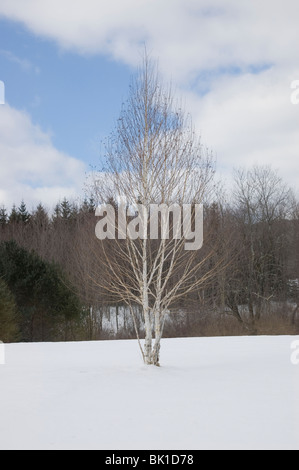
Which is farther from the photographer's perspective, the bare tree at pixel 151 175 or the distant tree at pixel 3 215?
the distant tree at pixel 3 215

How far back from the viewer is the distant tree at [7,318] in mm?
16703

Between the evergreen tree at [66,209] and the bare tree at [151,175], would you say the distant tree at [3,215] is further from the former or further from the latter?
the bare tree at [151,175]

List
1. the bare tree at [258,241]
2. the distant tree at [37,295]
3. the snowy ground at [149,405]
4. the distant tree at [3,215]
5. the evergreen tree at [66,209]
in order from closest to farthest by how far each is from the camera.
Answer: the snowy ground at [149,405], the distant tree at [37,295], the bare tree at [258,241], the evergreen tree at [66,209], the distant tree at [3,215]

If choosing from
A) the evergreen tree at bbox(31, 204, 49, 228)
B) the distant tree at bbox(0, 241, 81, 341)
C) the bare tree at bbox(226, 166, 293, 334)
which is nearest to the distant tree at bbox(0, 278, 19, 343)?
the distant tree at bbox(0, 241, 81, 341)

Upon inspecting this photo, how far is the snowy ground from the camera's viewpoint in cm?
414

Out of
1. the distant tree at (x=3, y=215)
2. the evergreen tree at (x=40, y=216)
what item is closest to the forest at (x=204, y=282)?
the evergreen tree at (x=40, y=216)

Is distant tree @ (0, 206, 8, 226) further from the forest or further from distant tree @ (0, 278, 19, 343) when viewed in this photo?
distant tree @ (0, 278, 19, 343)

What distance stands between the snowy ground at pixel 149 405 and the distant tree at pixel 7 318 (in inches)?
320

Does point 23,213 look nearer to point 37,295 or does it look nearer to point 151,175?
point 37,295

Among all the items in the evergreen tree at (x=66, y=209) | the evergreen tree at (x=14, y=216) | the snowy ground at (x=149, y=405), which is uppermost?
the evergreen tree at (x=66, y=209)

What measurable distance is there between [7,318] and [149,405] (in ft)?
41.9

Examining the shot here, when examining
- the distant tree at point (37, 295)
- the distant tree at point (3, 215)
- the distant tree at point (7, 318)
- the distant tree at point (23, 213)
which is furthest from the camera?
the distant tree at point (3, 215)
